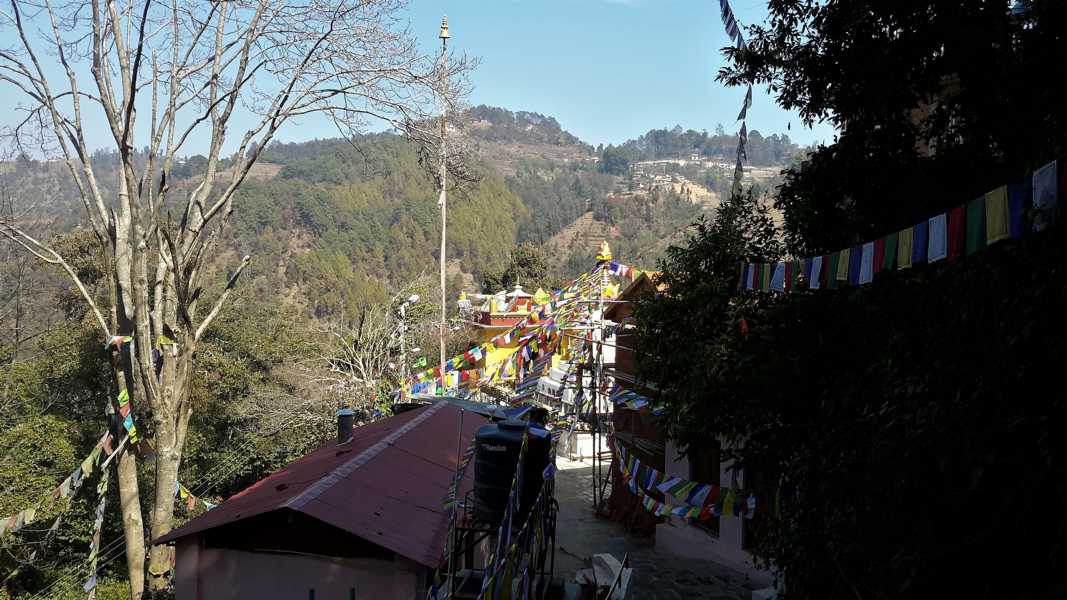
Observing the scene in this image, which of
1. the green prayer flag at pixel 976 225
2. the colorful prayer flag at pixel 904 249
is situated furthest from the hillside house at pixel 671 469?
the green prayer flag at pixel 976 225

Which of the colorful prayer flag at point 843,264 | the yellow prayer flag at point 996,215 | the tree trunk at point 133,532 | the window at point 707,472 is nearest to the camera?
the yellow prayer flag at point 996,215

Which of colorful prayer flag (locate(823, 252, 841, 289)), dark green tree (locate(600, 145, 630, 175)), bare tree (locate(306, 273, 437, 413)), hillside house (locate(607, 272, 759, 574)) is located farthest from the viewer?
dark green tree (locate(600, 145, 630, 175))

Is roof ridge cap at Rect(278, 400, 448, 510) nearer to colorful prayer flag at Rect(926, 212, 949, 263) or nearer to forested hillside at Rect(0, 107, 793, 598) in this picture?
forested hillside at Rect(0, 107, 793, 598)

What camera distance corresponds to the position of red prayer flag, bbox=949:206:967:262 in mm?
4918

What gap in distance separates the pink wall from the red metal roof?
329 millimetres

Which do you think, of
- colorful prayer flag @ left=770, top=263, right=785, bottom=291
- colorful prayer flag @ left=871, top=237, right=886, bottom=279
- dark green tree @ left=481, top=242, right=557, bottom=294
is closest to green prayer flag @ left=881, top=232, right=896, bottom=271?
colorful prayer flag @ left=871, top=237, right=886, bottom=279

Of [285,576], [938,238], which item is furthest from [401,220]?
[938,238]

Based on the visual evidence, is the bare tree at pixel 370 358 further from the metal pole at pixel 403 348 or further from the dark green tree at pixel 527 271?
the dark green tree at pixel 527 271

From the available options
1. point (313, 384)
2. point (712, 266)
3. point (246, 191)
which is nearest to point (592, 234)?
point (246, 191)

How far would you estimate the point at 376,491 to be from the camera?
9.65 metres

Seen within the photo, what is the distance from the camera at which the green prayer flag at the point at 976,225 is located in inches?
186

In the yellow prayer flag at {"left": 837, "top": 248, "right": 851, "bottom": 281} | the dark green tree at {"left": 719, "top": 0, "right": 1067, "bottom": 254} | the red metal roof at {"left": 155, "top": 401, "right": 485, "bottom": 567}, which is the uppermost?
the dark green tree at {"left": 719, "top": 0, "right": 1067, "bottom": 254}

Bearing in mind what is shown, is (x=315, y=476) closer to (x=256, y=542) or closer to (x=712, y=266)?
(x=256, y=542)

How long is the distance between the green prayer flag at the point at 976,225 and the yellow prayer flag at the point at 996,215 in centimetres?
10
